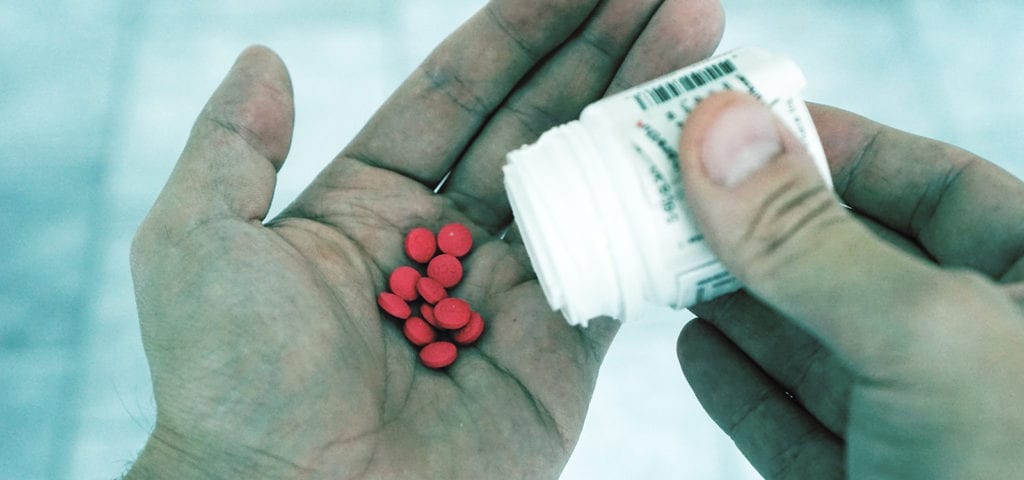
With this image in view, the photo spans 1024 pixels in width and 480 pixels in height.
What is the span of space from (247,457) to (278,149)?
489mm

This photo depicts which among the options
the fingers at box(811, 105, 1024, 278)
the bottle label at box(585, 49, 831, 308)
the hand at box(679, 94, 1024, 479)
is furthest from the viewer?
the fingers at box(811, 105, 1024, 278)

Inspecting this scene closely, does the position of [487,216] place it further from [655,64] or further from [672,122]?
[672,122]

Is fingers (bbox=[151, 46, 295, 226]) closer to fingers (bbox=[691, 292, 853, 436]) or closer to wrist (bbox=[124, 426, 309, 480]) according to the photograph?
wrist (bbox=[124, 426, 309, 480])

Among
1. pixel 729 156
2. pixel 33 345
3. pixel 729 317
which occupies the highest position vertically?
pixel 729 156

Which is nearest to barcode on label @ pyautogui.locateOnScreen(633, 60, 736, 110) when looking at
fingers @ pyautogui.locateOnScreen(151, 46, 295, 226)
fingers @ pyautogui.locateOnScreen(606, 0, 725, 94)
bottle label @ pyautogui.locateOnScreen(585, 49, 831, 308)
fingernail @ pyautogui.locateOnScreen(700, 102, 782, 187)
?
bottle label @ pyautogui.locateOnScreen(585, 49, 831, 308)

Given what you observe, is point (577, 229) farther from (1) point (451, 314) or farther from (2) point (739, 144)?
(1) point (451, 314)

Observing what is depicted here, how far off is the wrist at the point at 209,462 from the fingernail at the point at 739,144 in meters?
0.71

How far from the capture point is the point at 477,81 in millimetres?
1501

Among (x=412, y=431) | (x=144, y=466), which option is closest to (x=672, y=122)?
(x=412, y=431)

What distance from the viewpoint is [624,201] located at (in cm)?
90

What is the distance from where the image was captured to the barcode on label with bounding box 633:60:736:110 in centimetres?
97

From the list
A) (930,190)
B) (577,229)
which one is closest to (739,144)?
(577,229)

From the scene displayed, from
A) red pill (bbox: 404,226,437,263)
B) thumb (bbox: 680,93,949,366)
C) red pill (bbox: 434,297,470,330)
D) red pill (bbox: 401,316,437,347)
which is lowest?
red pill (bbox: 401,316,437,347)

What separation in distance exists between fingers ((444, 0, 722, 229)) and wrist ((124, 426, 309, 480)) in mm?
591
